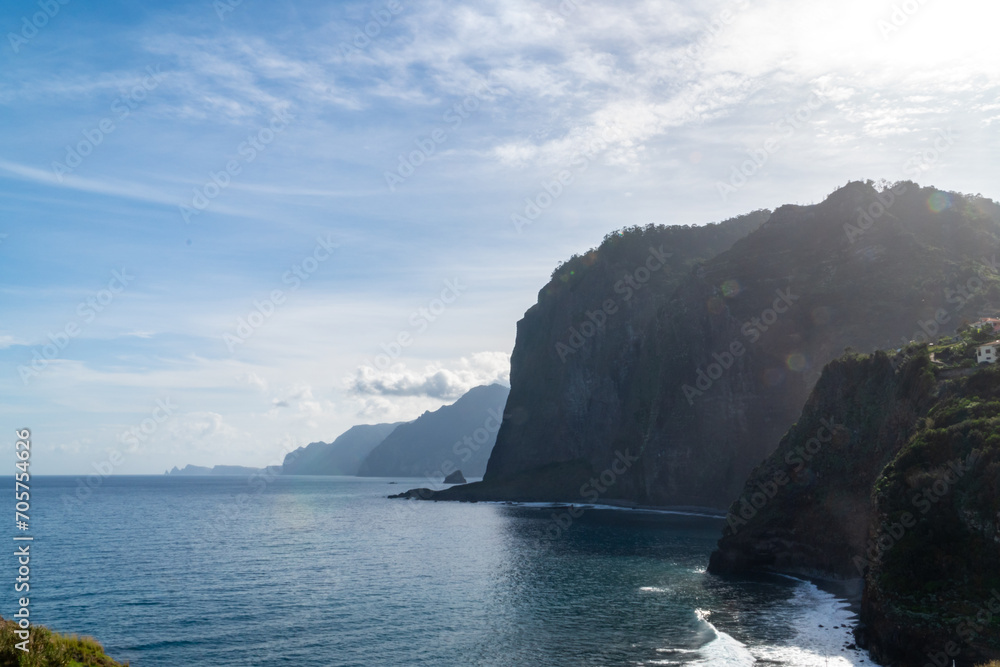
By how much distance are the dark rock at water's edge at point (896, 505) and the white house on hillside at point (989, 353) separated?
1.39 meters

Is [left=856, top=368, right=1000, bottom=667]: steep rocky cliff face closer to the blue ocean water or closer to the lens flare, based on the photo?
the blue ocean water

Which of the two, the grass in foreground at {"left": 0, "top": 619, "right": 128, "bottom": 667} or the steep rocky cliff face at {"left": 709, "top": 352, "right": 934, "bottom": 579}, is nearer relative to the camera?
the grass in foreground at {"left": 0, "top": 619, "right": 128, "bottom": 667}

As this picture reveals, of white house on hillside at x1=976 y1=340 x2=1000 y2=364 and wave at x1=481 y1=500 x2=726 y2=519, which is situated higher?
white house on hillside at x1=976 y1=340 x2=1000 y2=364

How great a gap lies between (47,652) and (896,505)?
1657 inches

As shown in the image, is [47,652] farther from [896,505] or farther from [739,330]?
[739,330]

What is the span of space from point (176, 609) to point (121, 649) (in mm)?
9639

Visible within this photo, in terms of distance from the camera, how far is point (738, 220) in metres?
184

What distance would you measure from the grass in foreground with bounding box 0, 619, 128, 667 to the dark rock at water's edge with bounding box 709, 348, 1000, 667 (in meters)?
36.7

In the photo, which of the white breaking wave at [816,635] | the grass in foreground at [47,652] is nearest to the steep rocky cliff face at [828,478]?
the white breaking wave at [816,635]

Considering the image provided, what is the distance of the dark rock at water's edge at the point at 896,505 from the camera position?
32.4 metres

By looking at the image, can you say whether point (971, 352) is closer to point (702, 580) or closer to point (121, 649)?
point (702, 580)

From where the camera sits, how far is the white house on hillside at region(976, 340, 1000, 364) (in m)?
44.7

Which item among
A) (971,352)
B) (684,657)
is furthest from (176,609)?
(971,352)

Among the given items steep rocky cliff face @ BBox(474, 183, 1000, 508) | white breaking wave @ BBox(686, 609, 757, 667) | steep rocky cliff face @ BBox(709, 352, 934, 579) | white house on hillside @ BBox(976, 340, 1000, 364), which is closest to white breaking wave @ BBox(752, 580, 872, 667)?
white breaking wave @ BBox(686, 609, 757, 667)
